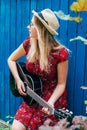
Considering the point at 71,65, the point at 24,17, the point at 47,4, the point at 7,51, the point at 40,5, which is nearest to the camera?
the point at 71,65

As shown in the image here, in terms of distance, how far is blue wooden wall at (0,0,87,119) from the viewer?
157 inches

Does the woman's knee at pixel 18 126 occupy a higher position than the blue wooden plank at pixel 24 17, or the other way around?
the blue wooden plank at pixel 24 17

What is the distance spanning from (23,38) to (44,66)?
1198mm

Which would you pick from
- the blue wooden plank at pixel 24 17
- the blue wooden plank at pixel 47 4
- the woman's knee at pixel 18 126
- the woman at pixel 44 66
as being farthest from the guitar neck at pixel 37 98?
the blue wooden plank at pixel 24 17

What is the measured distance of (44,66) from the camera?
3.74 meters

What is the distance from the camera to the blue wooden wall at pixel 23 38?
3996 millimetres

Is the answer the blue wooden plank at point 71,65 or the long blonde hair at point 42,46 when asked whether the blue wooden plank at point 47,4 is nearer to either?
the blue wooden plank at point 71,65

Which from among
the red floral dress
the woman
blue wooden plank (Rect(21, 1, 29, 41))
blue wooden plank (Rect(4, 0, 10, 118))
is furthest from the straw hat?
blue wooden plank (Rect(4, 0, 10, 118))

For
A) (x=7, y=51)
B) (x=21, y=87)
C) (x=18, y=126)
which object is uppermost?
(x=7, y=51)

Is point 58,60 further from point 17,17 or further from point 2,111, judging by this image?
point 2,111

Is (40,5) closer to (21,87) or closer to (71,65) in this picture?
(71,65)

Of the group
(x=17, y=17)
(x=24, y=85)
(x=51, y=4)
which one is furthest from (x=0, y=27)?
(x=24, y=85)

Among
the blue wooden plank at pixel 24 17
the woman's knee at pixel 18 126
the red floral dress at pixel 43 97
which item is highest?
the blue wooden plank at pixel 24 17

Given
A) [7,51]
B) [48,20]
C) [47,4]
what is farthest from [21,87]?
[7,51]
